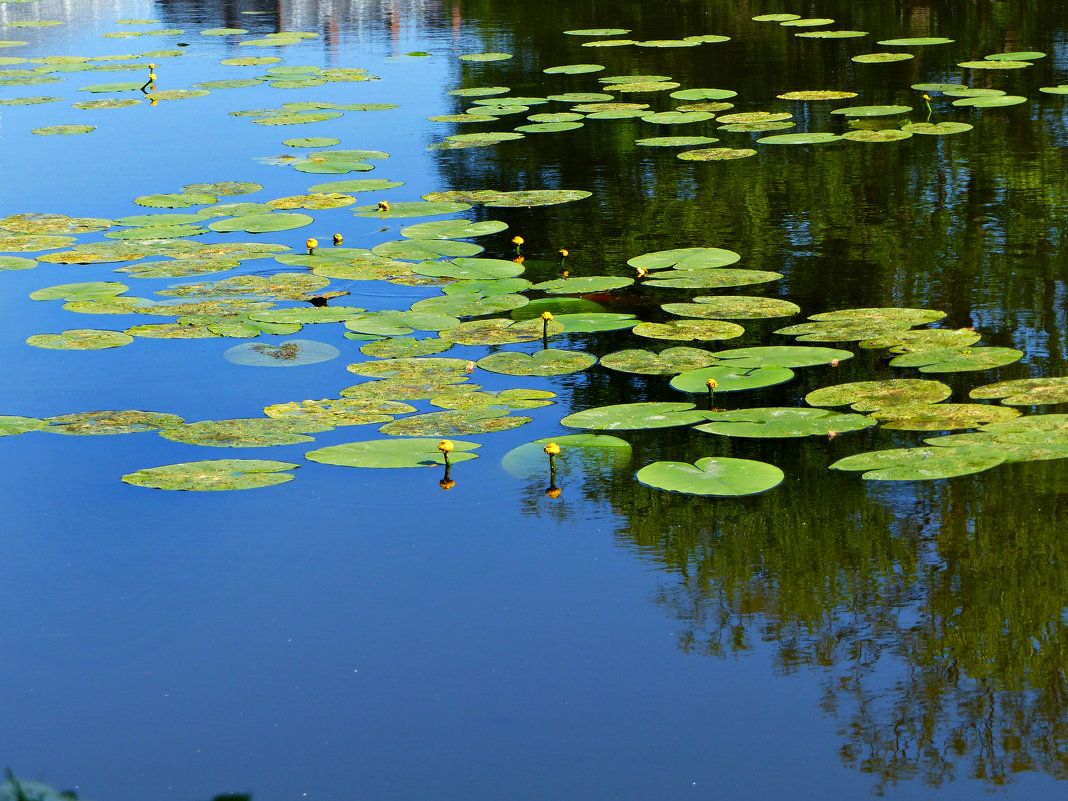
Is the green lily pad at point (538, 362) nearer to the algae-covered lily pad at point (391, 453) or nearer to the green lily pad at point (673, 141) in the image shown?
the algae-covered lily pad at point (391, 453)

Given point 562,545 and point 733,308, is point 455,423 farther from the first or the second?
point 733,308

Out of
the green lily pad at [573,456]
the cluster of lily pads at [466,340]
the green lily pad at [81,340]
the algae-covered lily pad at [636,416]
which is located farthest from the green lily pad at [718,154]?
the green lily pad at [573,456]

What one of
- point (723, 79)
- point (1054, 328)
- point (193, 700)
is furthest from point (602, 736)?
point (723, 79)

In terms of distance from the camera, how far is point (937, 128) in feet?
26.8

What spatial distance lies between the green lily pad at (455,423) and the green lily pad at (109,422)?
840mm

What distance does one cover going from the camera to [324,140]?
29.4ft

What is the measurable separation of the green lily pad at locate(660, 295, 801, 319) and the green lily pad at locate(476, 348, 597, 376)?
23.9 inches

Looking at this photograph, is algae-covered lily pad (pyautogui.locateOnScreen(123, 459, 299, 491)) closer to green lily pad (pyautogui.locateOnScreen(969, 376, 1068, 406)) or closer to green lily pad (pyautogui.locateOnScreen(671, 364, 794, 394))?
green lily pad (pyautogui.locateOnScreen(671, 364, 794, 394))

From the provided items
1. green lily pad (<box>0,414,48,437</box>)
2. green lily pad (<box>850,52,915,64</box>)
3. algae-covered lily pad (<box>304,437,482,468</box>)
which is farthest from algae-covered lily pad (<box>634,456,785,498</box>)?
green lily pad (<box>850,52,915,64</box>)

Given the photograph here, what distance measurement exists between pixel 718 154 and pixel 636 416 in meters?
4.14

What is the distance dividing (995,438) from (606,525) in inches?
48.2

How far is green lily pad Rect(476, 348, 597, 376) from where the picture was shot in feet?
15.6

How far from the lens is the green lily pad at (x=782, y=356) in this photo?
15.1ft

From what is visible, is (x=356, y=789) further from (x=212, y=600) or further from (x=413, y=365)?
(x=413, y=365)
